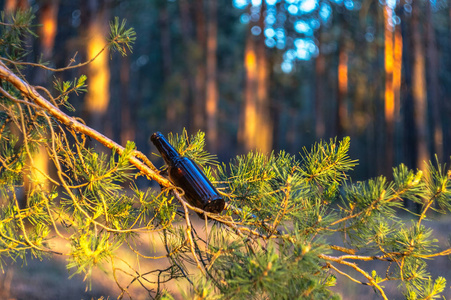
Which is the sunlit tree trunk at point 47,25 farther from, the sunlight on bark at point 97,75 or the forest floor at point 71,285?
the forest floor at point 71,285

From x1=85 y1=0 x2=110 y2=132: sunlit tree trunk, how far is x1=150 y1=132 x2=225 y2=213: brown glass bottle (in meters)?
5.65

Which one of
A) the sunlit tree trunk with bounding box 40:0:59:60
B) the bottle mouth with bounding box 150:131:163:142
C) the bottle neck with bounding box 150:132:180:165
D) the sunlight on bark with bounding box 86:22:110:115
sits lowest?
the bottle neck with bounding box 150:132:180:165

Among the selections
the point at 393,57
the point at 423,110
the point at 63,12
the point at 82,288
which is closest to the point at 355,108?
the point at 393,57

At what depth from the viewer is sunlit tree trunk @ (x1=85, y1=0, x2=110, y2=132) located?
23.5ft

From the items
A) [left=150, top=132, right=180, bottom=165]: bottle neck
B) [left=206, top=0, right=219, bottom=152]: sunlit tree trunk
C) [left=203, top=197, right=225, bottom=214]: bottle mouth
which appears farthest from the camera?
[left=206, top=0, right=219, bottom=152]: sunlit tree trunk

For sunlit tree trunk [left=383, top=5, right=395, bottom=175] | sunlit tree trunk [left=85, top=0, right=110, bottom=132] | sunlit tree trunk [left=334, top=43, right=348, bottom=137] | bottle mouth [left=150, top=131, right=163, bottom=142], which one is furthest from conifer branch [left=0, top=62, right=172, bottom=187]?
sunlit tree trunk [left=383, top=5, right=395, bottom=175]

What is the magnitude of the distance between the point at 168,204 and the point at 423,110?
9.41 meters

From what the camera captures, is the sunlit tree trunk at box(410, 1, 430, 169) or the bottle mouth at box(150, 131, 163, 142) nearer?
the bottle mouth at box(150, 131, 163, 142)

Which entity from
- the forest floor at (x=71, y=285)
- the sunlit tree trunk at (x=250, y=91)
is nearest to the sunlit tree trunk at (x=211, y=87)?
the sunlit tree trunk at (x=250, y=91)

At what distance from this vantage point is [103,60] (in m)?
7.56

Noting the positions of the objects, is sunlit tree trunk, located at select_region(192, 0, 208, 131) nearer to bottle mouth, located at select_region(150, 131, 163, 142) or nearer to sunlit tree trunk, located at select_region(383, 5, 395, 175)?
sunlit tree trunk, located at select_region(383, 5, 395, 175)

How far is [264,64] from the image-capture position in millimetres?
14820

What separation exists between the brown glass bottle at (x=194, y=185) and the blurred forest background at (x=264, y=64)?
8.24 ft

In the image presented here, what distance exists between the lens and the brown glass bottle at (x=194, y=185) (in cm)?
175
